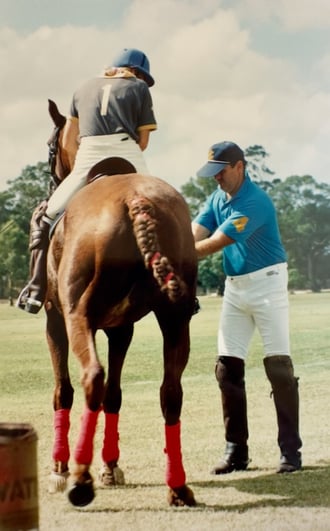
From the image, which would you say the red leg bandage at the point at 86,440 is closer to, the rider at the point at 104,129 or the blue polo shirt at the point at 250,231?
the rider at the point at 104,129

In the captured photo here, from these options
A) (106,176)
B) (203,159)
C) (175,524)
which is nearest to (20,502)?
(175,524)

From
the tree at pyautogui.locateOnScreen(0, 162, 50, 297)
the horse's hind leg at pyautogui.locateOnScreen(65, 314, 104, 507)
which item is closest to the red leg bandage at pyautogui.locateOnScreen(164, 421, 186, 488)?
the horse's hind leg at pyautogui.locateOnScreen(65, 314, 104, 507)

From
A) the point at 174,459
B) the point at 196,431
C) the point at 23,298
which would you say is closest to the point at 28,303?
the point at 23,298

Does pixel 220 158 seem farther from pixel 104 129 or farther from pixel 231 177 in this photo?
pixel 104 129

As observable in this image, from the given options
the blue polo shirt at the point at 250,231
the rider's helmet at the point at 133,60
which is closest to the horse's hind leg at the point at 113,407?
the blue polo shirt at the point at 250,231

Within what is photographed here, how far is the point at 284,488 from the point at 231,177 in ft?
4.34

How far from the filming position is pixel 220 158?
3955 mm

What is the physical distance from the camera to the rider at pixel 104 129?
11.6ft

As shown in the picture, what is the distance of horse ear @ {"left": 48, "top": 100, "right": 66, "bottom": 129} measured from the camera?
3889 millimetres

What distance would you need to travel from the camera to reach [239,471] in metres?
3.98

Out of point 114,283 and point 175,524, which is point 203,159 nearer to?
point 114,283

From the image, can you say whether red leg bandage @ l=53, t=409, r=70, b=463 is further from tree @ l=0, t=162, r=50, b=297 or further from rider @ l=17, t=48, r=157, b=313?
tree @ l=0, t=162, r=50, b=297

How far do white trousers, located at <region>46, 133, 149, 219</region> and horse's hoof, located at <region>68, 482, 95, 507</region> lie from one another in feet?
3.54

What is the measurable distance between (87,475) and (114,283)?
641 mm
